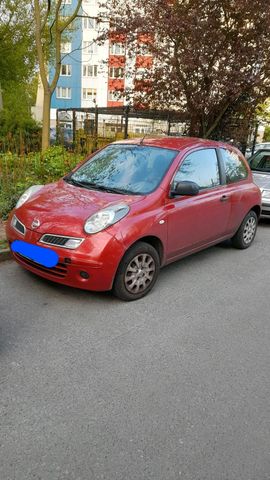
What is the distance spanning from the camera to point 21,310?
12.1 ft

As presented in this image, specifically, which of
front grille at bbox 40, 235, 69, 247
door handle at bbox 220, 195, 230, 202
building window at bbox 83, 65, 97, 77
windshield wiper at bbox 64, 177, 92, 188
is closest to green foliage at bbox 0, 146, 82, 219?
windshield wiper at bbox 64, 177, 92, 188

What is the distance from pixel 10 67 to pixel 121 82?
46.8ft

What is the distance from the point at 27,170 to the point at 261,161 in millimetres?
5178

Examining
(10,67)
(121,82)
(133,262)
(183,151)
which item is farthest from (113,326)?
(10,67)

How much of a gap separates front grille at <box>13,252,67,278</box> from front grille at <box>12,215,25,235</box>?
25 centimetres

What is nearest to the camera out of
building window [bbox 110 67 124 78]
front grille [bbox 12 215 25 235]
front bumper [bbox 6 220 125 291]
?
front bumper [bbox 6 220 125 291]

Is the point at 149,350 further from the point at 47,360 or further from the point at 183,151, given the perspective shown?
the point at 183,151

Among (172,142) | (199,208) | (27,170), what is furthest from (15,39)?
(199,208)

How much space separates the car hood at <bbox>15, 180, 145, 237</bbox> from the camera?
377 centimetres

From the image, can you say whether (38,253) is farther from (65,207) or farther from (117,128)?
(117,128)

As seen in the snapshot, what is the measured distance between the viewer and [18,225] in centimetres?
413

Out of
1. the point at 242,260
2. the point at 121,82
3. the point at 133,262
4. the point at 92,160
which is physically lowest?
the point at 242,260

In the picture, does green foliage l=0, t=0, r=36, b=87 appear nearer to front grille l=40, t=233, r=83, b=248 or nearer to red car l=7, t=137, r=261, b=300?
red car l=7, t=137, r=261, b=300

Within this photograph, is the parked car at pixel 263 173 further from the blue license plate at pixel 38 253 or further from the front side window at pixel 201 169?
the blue license plate at pixel 38 253
